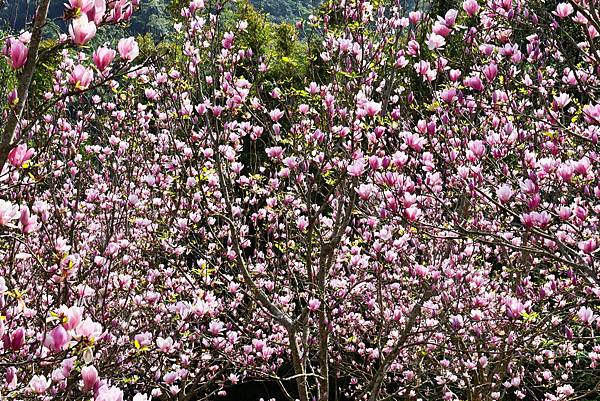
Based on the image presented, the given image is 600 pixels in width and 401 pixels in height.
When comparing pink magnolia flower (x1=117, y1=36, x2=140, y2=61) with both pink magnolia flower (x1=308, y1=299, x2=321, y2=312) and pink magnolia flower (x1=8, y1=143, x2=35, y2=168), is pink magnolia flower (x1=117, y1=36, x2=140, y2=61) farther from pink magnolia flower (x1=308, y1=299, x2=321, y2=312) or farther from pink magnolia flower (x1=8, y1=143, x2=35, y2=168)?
pink magnolia flower (x1=308, y1=299, x2=321, y2=312)

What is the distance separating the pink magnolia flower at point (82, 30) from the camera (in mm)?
1536

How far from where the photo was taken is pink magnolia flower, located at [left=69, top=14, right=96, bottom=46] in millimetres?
1536

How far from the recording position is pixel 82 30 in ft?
5.07

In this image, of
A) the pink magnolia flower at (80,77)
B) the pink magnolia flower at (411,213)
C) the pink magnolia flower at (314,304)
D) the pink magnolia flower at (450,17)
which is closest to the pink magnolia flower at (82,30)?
the pink magnolia flower at (80,77)

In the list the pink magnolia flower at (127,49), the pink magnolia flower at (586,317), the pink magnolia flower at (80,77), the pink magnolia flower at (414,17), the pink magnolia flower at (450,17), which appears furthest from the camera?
the pink magnolia flower at (414,17)

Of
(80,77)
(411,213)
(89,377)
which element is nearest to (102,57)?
(80,77)

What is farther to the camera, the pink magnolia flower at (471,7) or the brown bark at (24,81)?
the pink magnolia flower at (471,7)

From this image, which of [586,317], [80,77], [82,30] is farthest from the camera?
[586,317]

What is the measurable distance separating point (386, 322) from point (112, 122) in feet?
12.6

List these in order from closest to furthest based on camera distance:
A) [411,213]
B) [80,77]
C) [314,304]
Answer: [80,77] < [411,213] < [314,304]

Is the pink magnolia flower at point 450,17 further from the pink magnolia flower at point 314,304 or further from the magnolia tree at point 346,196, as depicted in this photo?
the pink magnolia flower at point 314,304

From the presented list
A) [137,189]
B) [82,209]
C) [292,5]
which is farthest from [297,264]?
[292,5]

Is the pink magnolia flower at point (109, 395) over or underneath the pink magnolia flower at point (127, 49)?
underneath

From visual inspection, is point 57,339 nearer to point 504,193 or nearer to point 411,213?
point 411,213
